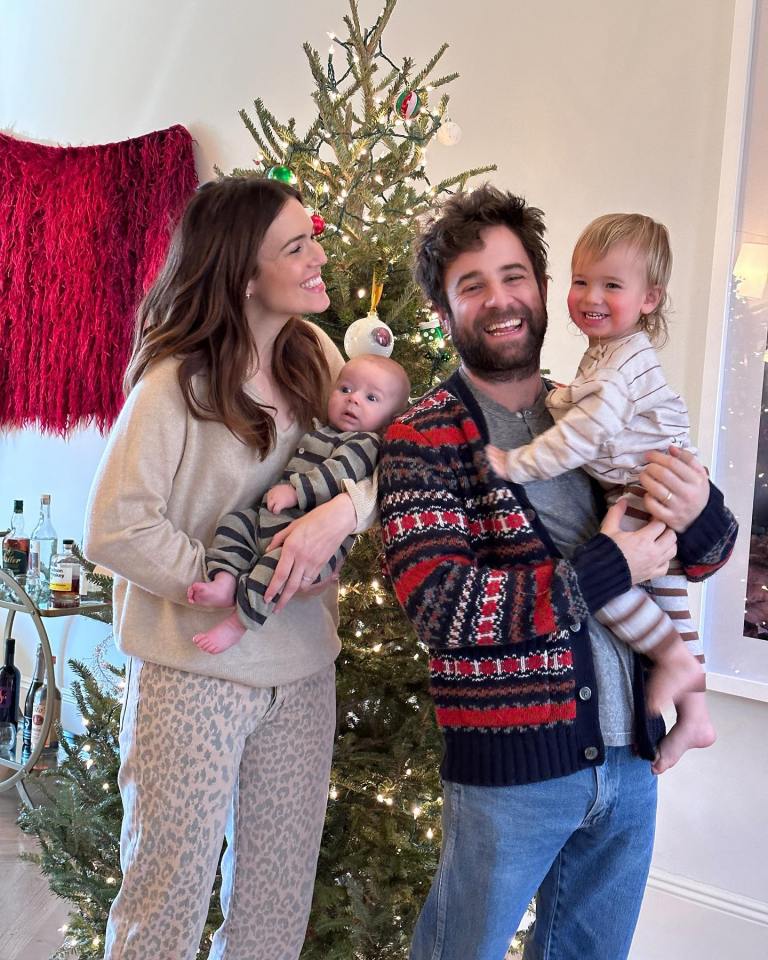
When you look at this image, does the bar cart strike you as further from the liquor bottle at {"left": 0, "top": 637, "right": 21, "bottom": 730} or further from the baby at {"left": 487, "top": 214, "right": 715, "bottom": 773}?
the baby at {"left": 487, "top": 214, "right": 715, "bottom": 773}

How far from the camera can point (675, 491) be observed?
1396 mm

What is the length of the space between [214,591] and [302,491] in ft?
0.69

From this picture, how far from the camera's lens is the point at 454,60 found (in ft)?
Answer: 10.0

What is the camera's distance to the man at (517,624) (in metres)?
1.32

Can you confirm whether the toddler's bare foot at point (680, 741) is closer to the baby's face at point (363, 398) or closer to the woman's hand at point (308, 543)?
the woman's hand at point (308, 543)

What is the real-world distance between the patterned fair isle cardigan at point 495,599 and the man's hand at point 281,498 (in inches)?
6.2

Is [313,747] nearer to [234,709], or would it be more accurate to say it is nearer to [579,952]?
[234,709]

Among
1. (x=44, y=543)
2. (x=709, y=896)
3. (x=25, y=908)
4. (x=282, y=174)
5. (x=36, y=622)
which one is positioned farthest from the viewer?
(x=44, y=543)

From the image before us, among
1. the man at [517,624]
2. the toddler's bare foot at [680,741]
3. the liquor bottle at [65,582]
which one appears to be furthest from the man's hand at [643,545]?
the liquor bottle at [65,582]

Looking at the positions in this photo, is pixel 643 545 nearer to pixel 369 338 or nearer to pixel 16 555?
pixel 369 338

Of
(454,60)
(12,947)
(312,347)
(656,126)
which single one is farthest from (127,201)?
(12,947)

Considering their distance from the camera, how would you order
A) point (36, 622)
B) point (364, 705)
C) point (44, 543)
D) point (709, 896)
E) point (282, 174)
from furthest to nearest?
point (44, 543), point (36, 622), point (709, 896), point (364, 705), point (282, 174)

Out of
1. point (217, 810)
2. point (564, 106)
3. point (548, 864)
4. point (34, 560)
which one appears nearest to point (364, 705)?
point (217, 810)

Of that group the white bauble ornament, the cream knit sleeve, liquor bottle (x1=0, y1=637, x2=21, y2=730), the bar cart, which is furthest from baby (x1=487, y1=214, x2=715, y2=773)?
liquor bottle (x1=0, y1=637, x2=21, y2=730)
